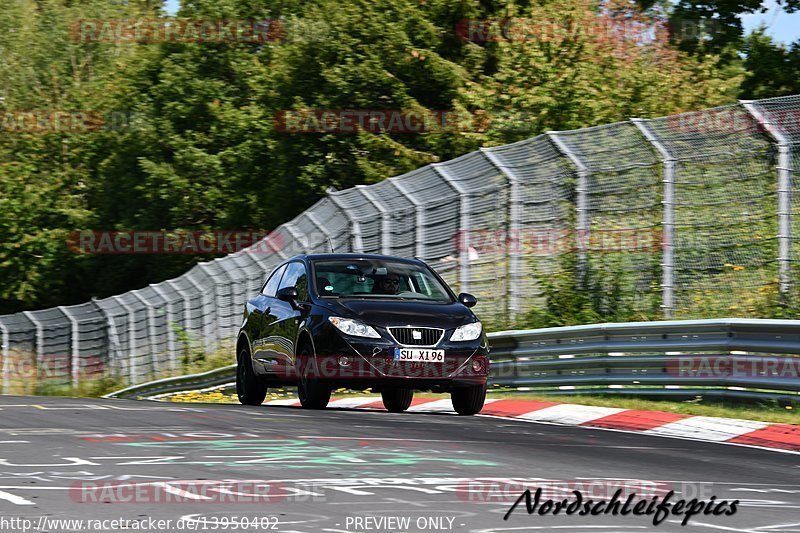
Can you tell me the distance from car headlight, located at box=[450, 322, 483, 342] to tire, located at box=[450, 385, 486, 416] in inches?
23.4

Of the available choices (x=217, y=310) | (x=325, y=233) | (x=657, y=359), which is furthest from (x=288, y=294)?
(x=217, y=310)

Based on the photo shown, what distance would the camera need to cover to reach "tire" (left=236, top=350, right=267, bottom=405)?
16.3 metres

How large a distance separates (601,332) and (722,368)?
193 cm

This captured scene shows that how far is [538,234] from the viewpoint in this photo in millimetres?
18953

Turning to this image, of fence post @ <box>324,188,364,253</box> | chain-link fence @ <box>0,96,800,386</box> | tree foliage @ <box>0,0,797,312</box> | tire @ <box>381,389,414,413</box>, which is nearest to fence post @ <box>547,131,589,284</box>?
chain-link fence @ <box>0,96,800,386</box>

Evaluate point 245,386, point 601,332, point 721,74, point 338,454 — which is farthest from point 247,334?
point 721,74

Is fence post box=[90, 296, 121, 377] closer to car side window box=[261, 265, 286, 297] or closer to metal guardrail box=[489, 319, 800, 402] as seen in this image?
car side window box=[261, 265, 286, 297]

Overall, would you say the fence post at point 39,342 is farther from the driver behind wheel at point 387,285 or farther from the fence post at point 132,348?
the driver behind wheel at point 387,285

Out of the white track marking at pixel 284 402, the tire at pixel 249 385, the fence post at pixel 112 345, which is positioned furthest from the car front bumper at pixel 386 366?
the fence post at pixel 112 345

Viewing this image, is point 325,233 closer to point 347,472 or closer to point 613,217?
point 613,217

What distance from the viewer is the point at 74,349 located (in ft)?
122

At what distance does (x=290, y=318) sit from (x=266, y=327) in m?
1.02

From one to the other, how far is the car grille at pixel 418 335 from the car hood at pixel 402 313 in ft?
0.16

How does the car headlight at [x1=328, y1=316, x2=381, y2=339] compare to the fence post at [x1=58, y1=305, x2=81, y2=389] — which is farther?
the fence post at [x1=58, y1=305, x2=81, y2=389]
